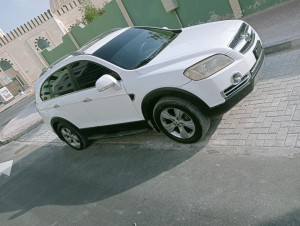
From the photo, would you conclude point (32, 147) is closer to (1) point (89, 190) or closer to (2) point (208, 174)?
(1) point (89, 190)

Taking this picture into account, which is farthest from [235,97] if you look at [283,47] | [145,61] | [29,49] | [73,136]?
[29,49]

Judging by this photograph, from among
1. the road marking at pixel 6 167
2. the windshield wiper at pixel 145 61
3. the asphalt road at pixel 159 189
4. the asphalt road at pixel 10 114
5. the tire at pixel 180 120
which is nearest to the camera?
the asphalt road at pixel 159 189

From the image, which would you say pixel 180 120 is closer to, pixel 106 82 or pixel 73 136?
pixel 106 82

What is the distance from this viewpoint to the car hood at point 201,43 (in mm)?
3775

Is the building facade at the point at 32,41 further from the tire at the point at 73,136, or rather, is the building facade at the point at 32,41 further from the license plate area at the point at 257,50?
the license plate area at the point at 257,50

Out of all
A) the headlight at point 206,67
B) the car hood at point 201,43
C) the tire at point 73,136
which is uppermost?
the car hood at point 201,43

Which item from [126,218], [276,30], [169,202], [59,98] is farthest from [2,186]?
[276,30]

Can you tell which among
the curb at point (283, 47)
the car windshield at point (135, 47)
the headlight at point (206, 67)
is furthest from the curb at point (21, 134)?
the headlight at point (206, 67)

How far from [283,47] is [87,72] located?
419 centimetres

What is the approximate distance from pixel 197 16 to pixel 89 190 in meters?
9.09

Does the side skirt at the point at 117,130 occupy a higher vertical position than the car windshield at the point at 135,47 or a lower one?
lower

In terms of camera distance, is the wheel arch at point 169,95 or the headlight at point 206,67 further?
the wheel arch at point 169,95

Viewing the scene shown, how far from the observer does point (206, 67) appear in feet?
11.8

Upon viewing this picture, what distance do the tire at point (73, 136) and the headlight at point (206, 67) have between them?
3.06m
